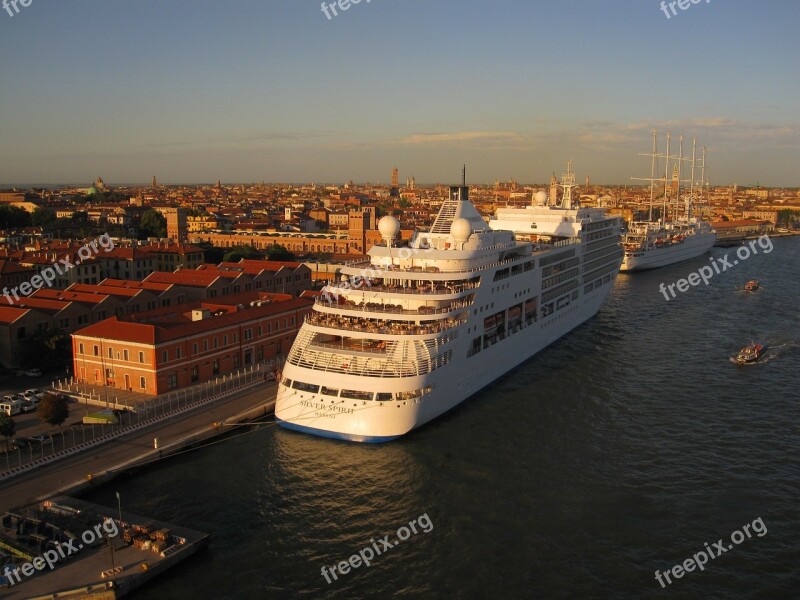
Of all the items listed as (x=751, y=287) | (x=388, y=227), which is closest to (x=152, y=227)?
(x=388, y=227)

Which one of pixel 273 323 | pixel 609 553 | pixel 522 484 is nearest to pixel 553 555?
pixel 609 553

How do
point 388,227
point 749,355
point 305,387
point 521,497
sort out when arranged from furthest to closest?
1. point 749,355
2. point 388,227
3. point 305,387
4. point 521,497

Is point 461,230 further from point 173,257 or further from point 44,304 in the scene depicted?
point 173,257

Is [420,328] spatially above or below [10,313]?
above

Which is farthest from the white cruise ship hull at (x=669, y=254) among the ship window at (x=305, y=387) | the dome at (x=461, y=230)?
the ship window at (x=305, y=387)

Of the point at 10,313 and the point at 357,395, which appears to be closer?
the point at 357,395


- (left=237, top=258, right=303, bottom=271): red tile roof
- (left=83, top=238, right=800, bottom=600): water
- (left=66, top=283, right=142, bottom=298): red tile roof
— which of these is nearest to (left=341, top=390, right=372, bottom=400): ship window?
(left=83, top=238, right=800, bottom=600): water

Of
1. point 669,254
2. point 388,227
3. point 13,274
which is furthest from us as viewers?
point 669,254

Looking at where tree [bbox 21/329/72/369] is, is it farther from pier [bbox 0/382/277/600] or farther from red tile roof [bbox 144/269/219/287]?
red tile roof [bbox 144/269/219/287]
